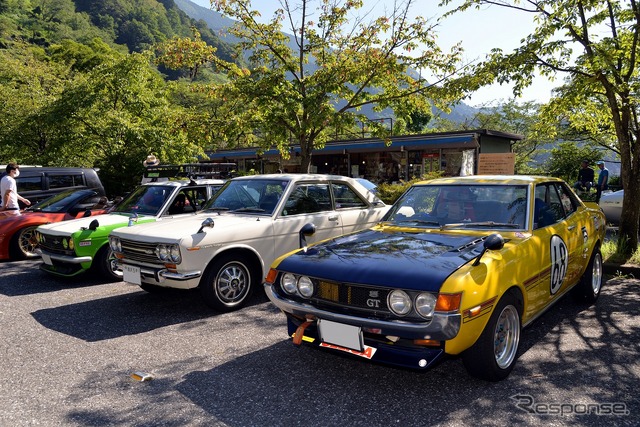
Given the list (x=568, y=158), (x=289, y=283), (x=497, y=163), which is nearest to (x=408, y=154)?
(x=568, y=158)

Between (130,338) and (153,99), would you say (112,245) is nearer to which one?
(130,338)

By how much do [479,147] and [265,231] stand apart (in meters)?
16.6

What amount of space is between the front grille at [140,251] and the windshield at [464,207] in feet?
8.76

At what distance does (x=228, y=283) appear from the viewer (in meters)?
5.17

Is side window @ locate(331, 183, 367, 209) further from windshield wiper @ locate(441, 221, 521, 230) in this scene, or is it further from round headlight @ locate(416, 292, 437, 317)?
round headlight @ locate(416, 292, 437, 317)

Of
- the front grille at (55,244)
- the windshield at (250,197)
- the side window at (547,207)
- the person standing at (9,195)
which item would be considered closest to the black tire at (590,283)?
the side window at (547,207)

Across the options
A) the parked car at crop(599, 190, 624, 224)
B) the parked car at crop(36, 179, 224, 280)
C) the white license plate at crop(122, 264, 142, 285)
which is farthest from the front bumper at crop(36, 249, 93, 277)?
the parked car at crop(599, 190, 624, 224)

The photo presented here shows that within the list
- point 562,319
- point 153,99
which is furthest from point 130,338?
point 153,99

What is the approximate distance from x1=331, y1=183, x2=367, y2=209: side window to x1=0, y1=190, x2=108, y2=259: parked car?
478cm

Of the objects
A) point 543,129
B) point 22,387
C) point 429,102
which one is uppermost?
point 429,102

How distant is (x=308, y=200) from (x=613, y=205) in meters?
9.20

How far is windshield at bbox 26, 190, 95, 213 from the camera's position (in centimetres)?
844

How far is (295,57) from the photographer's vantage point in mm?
9789

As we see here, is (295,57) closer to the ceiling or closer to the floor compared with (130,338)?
closer to the ceiling
